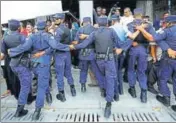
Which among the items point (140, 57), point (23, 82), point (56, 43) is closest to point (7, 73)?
point (23, 82)

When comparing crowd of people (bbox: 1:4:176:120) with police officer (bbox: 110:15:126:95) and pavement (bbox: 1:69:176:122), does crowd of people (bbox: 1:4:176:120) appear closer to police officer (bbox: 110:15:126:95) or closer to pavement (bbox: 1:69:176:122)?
police officer (bbox: 110:15:126:95)

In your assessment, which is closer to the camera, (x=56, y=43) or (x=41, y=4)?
(x=56, y=43)

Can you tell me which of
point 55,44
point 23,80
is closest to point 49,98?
point 23,80

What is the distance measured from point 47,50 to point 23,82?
2.46 feet

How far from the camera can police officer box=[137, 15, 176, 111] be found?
637 centimetres

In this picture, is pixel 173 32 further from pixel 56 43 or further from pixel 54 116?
pixel 54 116

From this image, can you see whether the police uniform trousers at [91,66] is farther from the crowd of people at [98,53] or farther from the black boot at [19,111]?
the black boot at [19,111]

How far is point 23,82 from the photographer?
249 inches

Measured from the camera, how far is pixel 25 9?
7012 millimetres

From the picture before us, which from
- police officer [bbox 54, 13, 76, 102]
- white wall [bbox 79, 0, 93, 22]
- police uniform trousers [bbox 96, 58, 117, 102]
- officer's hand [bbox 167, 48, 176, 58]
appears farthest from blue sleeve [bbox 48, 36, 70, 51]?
officer's hand [bbox 167, 48, 176, 58]

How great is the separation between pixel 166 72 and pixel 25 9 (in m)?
3.15

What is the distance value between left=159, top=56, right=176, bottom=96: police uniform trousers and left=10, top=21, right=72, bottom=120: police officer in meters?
2.12

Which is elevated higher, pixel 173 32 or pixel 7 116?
pixel 173 32

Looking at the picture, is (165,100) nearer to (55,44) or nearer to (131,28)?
(131,28)
